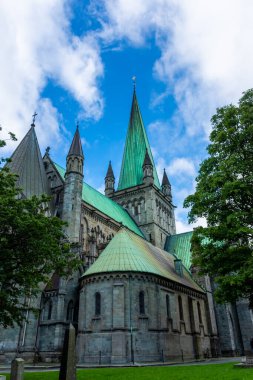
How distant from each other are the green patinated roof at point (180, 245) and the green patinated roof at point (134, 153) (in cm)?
1083

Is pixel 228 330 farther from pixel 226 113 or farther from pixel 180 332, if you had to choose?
pixel 226 113

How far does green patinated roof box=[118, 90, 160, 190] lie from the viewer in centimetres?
5541

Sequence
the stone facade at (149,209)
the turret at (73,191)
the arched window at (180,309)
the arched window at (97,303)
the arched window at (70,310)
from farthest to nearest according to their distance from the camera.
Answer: the stone facade at (149,209) < the turret at (73,191) < the arched window at (180,309) < the arched window at (70,310) < the arched window at (97,303)

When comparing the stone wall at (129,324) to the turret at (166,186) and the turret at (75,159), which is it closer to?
the turret at (75,159)

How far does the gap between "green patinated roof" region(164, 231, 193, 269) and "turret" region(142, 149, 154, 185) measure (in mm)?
9960

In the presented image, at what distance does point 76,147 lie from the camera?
33.8 metres

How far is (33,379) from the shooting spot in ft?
39.1

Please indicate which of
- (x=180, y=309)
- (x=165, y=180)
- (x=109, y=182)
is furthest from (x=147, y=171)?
(x=180, y=309)

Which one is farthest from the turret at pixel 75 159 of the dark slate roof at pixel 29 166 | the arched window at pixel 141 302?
the arched window at pixel 141 302

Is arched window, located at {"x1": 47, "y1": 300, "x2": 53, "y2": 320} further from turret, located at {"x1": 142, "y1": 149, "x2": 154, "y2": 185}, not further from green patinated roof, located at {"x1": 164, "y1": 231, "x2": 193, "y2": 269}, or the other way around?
turret, located at {"x1": 142, "y1": 149, "x2": 154, "y2": 185}

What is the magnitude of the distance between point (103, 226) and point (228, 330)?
1735cm

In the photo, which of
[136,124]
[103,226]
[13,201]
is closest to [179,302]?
[103,226]

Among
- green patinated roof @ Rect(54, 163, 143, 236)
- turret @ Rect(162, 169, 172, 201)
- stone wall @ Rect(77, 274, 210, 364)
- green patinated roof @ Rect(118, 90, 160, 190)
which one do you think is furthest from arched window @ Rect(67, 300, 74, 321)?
turret @ Rect(162, 169, 172, 201)

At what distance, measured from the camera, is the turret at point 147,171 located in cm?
5222
